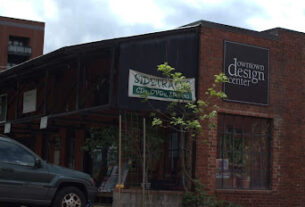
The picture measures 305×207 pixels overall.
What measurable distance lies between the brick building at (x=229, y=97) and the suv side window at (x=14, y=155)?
3.01 metres

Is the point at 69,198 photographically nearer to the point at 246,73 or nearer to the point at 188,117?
the point at 188,117

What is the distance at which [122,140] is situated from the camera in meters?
16.1

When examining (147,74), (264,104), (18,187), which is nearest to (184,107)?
(147,74)

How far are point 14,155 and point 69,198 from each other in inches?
63.2

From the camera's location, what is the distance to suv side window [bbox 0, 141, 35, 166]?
1268 centimetres

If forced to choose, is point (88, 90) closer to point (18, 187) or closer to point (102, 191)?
point (102, 191)

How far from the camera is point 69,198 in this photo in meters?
13.3

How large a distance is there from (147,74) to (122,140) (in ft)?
6.42

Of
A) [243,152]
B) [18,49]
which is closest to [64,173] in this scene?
[243,152]

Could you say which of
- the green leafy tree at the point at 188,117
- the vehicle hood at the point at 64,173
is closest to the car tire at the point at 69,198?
the vehicle hood at the point at 64,173

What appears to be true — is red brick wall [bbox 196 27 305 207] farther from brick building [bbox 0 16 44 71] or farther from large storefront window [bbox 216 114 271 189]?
brick building [bbox 0 16 44 71]

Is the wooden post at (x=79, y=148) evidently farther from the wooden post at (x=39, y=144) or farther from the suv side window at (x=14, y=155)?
the suv side window at (x=14, y=155)

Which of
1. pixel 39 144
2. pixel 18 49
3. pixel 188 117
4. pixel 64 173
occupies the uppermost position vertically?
pixel 18 49

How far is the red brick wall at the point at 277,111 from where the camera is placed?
16891 millimetres
